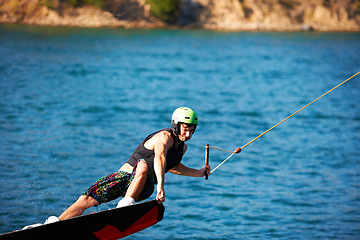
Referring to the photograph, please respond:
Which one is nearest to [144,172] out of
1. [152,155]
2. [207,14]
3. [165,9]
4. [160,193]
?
[152,155]

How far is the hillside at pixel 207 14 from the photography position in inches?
4087

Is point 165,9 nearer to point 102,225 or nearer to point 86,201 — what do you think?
point 86,201

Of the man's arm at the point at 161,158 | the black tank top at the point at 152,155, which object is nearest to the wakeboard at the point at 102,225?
the man's arm at the point at 161,158

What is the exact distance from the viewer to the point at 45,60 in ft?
182

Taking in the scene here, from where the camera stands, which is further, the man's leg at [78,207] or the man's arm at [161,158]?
the man's leg at [78,207]

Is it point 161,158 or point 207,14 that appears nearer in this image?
point 161,158

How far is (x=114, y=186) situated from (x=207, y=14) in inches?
4400

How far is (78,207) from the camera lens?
8.52 meters

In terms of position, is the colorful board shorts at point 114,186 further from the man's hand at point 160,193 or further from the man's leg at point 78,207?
the man's hand at point 160,193

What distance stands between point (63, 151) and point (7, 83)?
20.9 meters

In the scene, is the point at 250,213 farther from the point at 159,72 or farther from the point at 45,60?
the point at 45,60

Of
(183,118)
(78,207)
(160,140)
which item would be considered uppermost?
(183,118)

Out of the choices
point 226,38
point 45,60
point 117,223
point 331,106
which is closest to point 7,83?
point 45,60

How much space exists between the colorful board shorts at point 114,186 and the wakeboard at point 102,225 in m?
0.28
